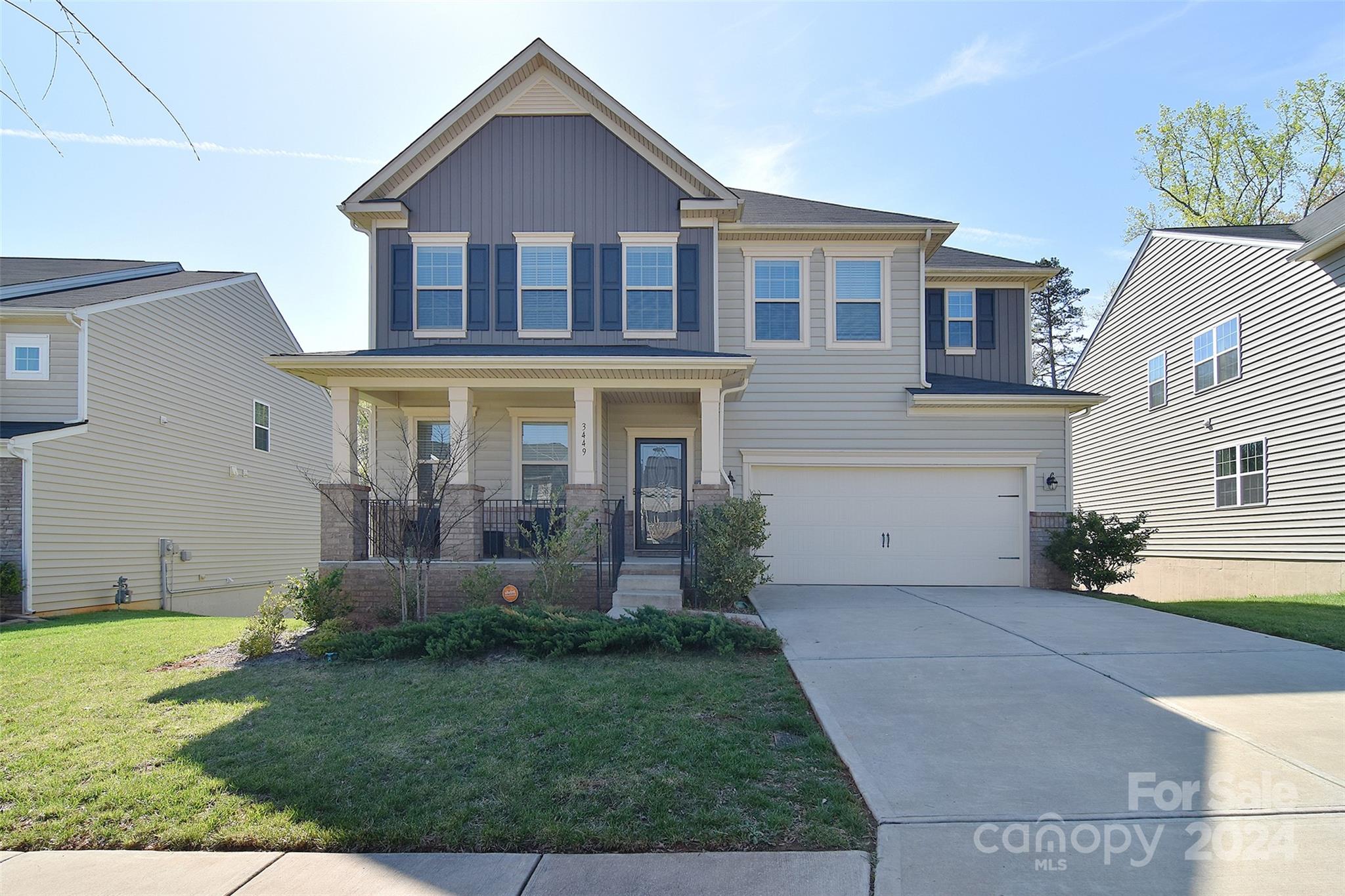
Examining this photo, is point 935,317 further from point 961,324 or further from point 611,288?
point 611,288

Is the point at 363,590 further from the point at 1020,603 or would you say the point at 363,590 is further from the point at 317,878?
the point at 1020,603

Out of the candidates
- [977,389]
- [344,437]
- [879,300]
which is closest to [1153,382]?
[977,389]

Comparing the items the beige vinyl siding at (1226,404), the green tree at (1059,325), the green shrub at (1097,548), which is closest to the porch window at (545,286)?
the green shrub at (1097,548)

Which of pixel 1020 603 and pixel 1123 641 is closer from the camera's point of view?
pixel 1123 641

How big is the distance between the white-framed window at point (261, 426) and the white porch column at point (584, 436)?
11545mm

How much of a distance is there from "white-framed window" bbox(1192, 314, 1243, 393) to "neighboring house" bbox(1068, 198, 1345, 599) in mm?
26

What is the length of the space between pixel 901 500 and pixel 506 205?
7975mm

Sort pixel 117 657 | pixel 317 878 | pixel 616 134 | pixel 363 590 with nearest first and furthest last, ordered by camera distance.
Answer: pixel 317 878
pixel 117 657
pixel 363 590
pixel 616 134

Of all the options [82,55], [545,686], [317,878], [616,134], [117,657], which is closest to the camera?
[82,55]

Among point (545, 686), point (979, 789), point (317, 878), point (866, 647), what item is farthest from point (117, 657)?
point (979, 789)

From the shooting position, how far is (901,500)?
1330 cm

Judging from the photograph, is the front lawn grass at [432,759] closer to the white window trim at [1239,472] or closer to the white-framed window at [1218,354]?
the white window trim at [1239,472]

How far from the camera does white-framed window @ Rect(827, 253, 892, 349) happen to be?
13.5 m

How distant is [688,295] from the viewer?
12867 mm
